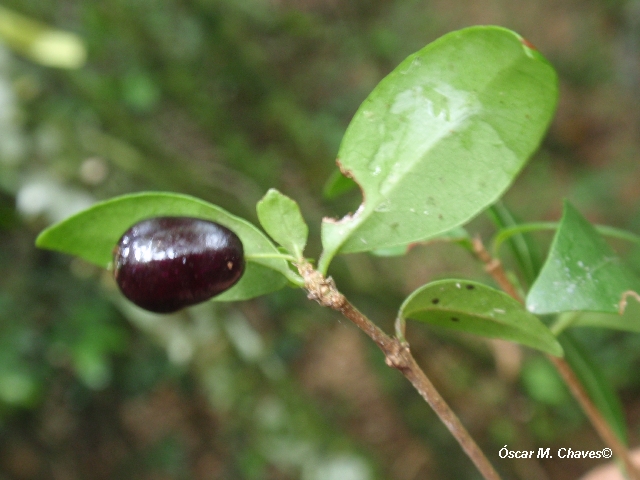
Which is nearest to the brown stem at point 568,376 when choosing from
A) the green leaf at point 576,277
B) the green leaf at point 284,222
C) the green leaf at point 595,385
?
the green leaf at point 595,385

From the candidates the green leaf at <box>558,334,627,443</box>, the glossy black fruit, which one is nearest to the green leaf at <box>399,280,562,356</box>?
the glossy black fruit

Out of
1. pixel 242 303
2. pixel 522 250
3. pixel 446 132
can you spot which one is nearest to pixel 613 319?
pixel 522 250

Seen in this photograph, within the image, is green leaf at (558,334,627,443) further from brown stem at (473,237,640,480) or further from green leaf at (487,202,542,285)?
green leaf at (487,202,542,285)

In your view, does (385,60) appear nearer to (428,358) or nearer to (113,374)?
(428,358)

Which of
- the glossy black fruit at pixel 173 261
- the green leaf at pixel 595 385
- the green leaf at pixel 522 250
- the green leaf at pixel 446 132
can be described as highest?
the green leaf at pixel 446 132

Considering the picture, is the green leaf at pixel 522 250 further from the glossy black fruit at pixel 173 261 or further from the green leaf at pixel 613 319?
the glossy black fruit at pixel 173 261

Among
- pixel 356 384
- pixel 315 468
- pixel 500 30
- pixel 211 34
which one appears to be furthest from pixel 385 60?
pixel 500 30
